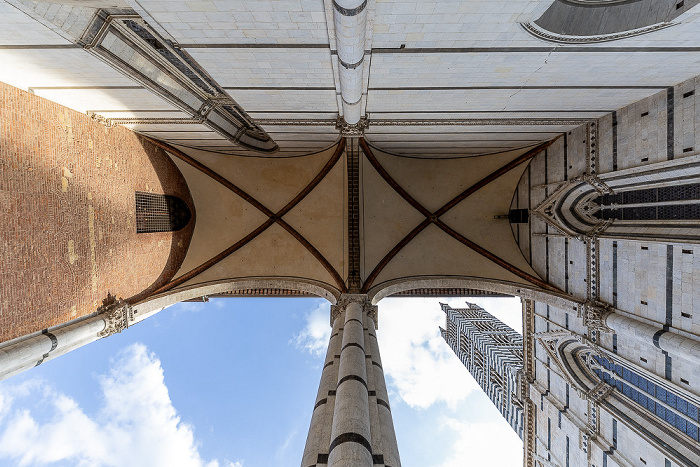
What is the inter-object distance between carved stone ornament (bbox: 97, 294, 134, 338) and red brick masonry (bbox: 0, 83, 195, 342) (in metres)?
0.31

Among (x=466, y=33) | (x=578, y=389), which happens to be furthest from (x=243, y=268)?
(x=578, y=389)

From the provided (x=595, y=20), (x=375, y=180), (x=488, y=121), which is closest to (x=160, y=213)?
(x=375, y=180)

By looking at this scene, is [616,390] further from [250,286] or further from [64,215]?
[64,215]

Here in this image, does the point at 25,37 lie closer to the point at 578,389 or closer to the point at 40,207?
the point at 40,207

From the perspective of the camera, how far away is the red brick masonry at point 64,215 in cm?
728

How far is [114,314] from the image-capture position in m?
9.84

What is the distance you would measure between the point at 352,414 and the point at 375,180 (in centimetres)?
1045

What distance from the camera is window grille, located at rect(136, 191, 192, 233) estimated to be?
1160cm

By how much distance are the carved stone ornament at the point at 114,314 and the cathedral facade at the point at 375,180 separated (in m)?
0.06

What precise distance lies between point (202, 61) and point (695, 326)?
1135 cm

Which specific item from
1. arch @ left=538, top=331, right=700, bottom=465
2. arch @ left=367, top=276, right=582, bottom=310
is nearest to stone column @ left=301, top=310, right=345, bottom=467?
arch @ left=367, top=276, right=582, bottom=310

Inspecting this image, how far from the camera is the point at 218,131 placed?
1107 cm

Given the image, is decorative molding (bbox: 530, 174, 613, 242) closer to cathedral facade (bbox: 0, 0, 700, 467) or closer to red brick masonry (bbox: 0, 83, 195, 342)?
cathedral facade (bbox: 0, 0, 700, 467)

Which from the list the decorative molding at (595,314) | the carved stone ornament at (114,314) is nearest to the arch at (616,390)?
the decorative molding at (595,314)
